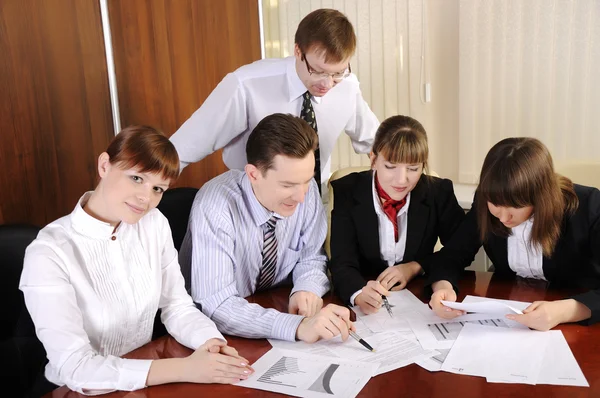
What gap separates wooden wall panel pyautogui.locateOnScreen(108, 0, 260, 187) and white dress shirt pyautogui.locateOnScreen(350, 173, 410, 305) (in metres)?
1.17

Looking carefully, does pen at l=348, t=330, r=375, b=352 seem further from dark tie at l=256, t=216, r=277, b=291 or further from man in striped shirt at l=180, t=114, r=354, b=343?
dark tie at l=256, t=216, r=277, b=291

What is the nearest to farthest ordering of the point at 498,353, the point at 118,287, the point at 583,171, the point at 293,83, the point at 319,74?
the point at 498,353
the point at 118,287
the point at 319,74
the point at 293,83
the point at 583,171

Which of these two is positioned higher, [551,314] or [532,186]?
[532,186]

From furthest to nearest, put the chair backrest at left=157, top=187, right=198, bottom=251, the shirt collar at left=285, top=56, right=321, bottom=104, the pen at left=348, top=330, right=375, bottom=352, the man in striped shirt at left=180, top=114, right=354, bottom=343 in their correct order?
the shirt collar at left=285, top=56, right=321, bottom=104, the chair backrest at left=157, top=187, right=198, bottom=251, the man in striped shirt at left=180, top=114, right=354, bottom=343, the pen at left=348, top=330, right=375, bottom=352

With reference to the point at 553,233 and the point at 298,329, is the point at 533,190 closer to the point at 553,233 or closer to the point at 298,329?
the point at 553,233

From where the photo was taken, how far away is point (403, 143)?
6.20 ft

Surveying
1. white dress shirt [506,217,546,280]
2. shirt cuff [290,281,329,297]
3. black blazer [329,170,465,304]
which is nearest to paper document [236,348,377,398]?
shirt cuff [290,281,329,297]

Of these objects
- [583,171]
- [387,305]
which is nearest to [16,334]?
[387,305]

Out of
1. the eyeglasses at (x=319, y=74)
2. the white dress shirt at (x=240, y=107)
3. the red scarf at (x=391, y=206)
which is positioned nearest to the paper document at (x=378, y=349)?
the red scarf at (x=391, y=206)

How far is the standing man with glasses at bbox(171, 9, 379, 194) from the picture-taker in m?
2.00

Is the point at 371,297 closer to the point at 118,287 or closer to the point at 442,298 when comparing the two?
the point at 442,298

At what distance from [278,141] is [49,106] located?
993 millimetres

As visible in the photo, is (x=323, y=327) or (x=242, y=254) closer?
(x=323, y=327)

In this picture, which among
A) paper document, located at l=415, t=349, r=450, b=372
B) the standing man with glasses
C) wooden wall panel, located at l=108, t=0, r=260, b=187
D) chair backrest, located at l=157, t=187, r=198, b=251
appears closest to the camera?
paper document, located at l=415, t=349, r=450, b=372
